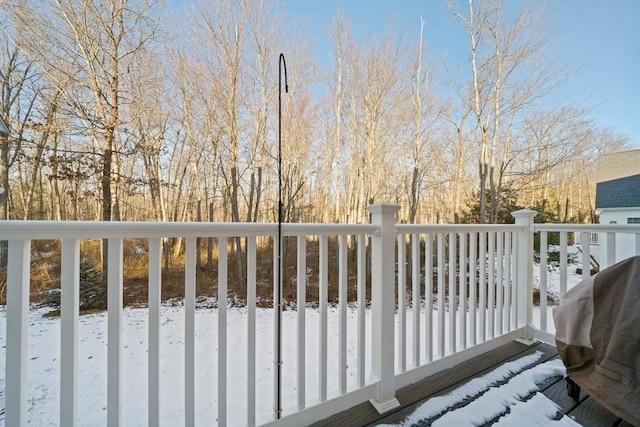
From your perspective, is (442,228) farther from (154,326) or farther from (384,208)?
(154,326)

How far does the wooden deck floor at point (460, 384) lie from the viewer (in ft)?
4.00

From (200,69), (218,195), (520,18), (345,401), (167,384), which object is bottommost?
(167,384)

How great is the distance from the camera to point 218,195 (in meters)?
5.61

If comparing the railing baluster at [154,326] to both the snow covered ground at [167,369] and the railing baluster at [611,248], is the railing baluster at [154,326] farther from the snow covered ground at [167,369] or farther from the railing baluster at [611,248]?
the railing baluster at [611,248]

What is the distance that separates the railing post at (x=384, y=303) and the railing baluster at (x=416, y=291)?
9.0 inches

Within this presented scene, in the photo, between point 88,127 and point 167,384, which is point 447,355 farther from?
point 88,127

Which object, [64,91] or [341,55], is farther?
[341,55]

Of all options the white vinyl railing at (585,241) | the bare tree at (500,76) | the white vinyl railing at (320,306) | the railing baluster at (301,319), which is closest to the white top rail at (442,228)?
the white vinyl railing at (320,306)

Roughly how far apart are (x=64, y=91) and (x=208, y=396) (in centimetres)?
463

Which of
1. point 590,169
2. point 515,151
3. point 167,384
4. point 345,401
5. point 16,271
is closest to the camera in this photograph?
point 16,271

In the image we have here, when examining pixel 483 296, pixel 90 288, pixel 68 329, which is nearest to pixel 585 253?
pixel 483 296

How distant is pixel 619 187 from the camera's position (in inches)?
271

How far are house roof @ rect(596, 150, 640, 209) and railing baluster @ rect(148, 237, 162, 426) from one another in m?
9.70

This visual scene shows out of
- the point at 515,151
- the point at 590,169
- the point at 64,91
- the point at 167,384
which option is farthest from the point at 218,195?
the point at 590,169
